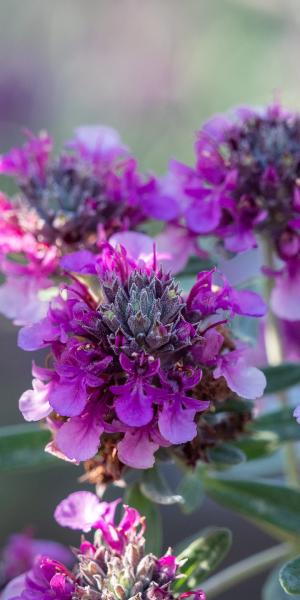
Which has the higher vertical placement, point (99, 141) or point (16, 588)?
point (99, 141)

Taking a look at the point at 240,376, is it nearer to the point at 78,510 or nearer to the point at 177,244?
the point at 78,510

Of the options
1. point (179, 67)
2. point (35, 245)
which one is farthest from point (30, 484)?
point (179, 67)

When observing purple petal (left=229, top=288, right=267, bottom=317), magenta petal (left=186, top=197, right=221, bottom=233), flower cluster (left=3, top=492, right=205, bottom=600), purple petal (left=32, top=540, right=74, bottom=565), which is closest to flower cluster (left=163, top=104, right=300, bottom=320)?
magenta petal (left=186, top=197, right=221, bottom=233)

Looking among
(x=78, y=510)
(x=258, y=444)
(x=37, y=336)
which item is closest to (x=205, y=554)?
(x=78, y=510)

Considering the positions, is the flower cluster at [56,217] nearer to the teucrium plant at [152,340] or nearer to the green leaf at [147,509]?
the teucrium plant at [152,340]

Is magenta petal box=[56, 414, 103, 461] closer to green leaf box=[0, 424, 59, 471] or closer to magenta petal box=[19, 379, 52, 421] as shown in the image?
magenta petal box=[19, 379, 52, 421]

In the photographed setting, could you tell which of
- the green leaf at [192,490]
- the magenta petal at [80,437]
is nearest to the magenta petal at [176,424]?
the magenta petal at [80,437]

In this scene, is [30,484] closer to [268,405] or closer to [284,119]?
[268,405]
